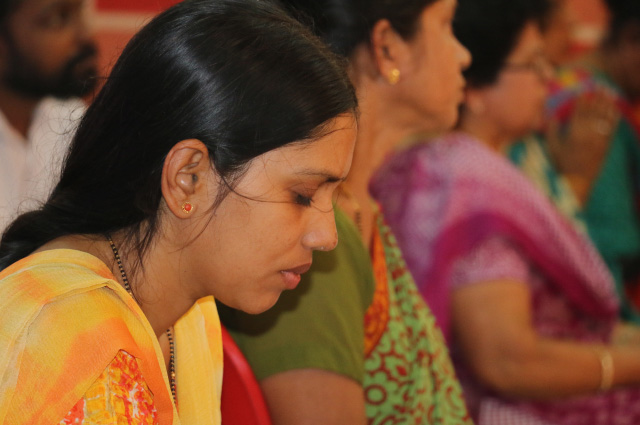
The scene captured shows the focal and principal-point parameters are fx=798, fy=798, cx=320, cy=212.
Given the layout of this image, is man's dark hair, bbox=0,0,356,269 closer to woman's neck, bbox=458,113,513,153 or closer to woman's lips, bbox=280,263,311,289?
woman's lips, bbox=280,263,311,289

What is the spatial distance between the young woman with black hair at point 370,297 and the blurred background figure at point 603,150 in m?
1.05

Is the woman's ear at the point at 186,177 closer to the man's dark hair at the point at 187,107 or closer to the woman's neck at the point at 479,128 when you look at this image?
the man's dark hair at the point at 187,107

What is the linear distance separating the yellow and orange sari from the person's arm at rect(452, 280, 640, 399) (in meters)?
0.84

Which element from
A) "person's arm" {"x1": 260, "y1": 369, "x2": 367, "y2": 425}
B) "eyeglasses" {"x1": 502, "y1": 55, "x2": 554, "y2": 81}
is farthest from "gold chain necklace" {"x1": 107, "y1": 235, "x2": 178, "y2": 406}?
"eyeglasses" {"x1": 502, "y1": 55, "x2": 554, "y2": 81}

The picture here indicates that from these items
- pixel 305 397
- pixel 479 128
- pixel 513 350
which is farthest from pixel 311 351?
pixel 479 128

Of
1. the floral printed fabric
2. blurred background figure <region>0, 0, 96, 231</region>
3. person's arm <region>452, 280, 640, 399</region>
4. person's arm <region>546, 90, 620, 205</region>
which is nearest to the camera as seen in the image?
the floral printed fabric

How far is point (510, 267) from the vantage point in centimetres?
162

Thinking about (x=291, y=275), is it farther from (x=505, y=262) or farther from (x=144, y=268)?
(x=505, y=262)

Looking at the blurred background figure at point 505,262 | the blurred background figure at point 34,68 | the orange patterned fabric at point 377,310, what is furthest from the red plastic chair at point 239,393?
the blurred background figure at point 34,68

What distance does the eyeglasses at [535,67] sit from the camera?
1857mm

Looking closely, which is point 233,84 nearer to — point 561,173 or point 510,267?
point 510,267

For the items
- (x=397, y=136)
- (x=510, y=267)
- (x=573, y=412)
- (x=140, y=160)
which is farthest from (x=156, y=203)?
(x=573, y=412)

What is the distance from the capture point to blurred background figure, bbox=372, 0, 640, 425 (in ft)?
5.24

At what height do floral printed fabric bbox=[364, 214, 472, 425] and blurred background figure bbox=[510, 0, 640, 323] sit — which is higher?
floral printed fabric bbox=[364, 214, 472, 425]
